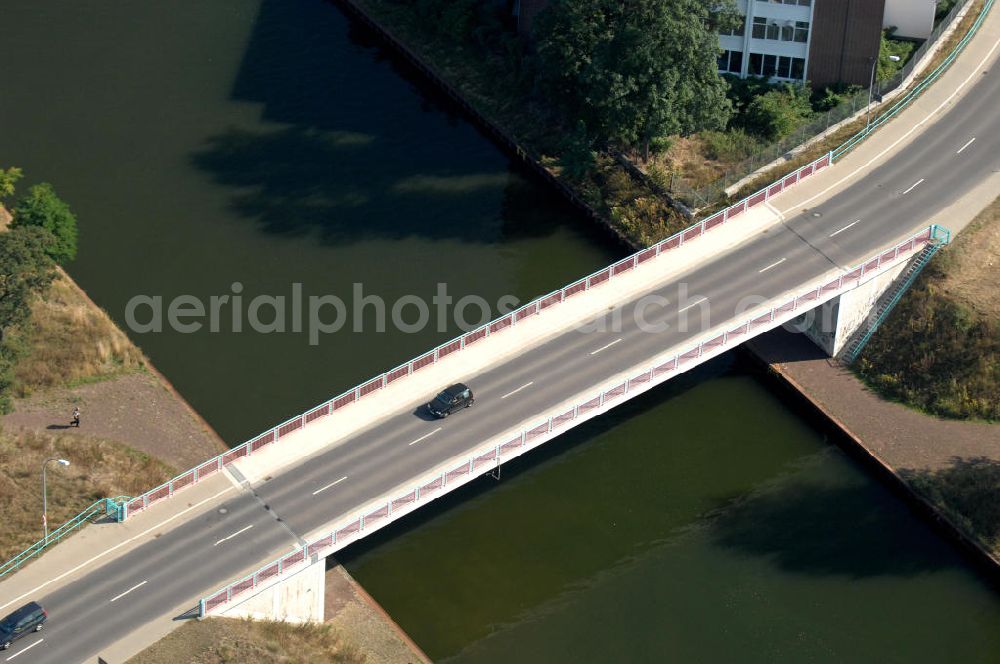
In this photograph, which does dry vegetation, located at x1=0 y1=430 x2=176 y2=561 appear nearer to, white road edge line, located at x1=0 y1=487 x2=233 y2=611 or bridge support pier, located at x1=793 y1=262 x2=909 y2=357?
white road edge line, located at x1=0 y1=487 x2=233 y2=611

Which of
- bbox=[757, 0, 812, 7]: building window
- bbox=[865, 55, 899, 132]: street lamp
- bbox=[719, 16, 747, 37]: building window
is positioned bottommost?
bbox=[865, 55, 899, 132]: street lamp

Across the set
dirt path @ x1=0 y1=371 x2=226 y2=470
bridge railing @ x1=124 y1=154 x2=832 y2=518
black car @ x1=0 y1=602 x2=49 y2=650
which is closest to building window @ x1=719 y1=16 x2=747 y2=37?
bridge railing @ x1=124 y1=154 x2=832 y2=518

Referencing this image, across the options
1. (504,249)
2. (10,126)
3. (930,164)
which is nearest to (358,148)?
(504,249)

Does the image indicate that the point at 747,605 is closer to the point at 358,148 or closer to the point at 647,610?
the point at 647,610

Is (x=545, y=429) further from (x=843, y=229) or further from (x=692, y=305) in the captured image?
(x=843, y=229)

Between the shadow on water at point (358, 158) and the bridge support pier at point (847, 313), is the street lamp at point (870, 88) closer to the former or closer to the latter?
the bridge support pier at point (847, 313)

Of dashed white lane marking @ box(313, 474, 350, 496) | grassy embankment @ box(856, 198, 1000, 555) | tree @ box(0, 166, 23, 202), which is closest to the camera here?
dashed white lane marking @ box(313, 474, 350, 496)

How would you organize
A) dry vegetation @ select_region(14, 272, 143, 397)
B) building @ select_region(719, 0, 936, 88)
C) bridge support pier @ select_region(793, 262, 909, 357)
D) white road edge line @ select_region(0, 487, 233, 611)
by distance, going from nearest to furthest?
white road edge line @ select_region(0, 487, 233, 611), dry vegetation @ select_region(14, 272, 143, 397), bridge support pier @ select_region(793, 262, 909, 357), building @ select_region(719, 0, 936, 88)
